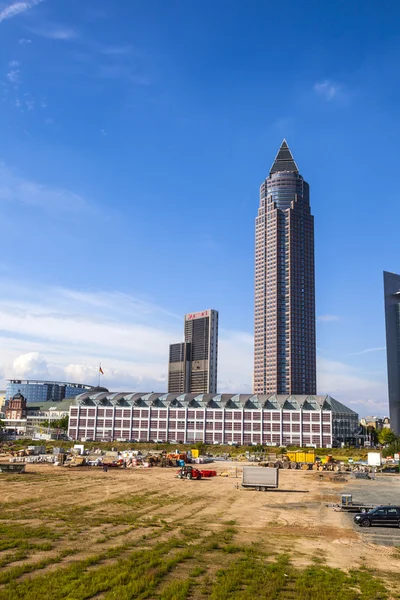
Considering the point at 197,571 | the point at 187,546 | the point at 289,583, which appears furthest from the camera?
the point at 187,546

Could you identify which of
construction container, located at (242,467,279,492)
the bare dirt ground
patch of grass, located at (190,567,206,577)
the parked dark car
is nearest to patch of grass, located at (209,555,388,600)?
patch of grass, located at (190,567,206,577)

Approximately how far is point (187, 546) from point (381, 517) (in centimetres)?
1857

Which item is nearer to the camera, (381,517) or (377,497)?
(381,517)

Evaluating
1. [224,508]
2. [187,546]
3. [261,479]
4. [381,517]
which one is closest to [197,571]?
[187,546]

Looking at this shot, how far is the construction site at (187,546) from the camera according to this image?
22.8 m

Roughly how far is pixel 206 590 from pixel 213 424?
17919 centimetres

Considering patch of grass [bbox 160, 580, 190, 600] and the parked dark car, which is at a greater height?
patch of grass [bbox 160, 580, 190, 600]

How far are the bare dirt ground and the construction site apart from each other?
11 centimetres

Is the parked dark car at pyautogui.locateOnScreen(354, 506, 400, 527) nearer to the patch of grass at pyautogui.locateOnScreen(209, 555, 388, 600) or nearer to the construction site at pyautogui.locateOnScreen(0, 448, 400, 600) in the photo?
the construction site at pyautogui.locateOnScreen(0, 448, 400, 600)

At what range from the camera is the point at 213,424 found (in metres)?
198

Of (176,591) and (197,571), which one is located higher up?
(176,591)

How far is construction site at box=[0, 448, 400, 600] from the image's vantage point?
2275cm

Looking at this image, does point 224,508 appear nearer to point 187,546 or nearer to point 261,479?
point 261,479

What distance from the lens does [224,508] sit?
51531mm
